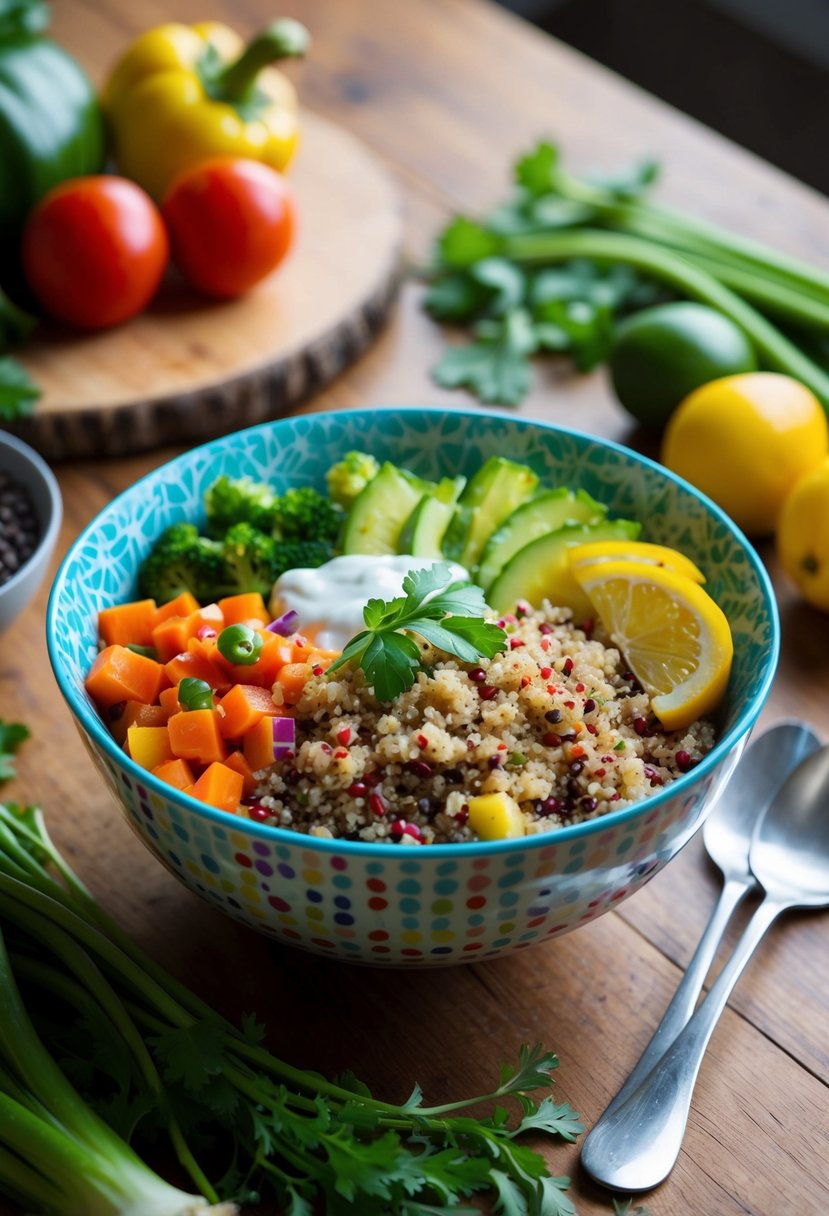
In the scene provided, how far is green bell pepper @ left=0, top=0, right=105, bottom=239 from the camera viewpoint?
3.12m

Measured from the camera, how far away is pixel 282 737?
172cm

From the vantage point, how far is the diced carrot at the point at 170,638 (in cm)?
194

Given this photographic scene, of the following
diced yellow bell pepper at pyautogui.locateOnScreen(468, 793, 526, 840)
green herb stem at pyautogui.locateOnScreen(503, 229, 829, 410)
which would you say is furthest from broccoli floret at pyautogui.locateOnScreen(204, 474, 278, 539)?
green herb stem at pyautogui.locateOnScreen(503, 229, 829, 410)

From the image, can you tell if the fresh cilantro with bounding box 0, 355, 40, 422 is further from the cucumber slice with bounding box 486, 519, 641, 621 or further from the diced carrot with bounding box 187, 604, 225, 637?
the cucumber slice with bounding box 486, 519, 641, 621

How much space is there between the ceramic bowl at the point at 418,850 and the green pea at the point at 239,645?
224mm

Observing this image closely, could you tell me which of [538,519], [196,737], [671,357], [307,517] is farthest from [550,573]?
[671,357]

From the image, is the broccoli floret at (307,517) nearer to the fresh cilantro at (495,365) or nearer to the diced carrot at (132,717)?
the diced carrot at (132,717)

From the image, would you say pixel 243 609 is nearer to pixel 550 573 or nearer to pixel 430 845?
pixel 550 573

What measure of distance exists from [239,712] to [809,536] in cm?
126

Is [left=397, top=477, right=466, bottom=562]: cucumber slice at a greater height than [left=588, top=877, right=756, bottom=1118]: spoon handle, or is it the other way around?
[left=397, top=477, right=466, bottom=562]: cucumber slice

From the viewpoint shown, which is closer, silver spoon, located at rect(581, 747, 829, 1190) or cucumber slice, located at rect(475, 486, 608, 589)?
silver spoon, located at rect(581, 747, 829, 1190)

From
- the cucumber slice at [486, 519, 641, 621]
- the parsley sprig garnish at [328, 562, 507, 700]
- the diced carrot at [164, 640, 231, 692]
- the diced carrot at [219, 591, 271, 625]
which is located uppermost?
the parsley sprig garnish at [328, 562, 507, 700]

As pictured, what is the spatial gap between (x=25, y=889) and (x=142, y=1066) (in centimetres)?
32

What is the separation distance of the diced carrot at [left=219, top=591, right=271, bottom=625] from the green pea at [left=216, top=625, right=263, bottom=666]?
0.17m
